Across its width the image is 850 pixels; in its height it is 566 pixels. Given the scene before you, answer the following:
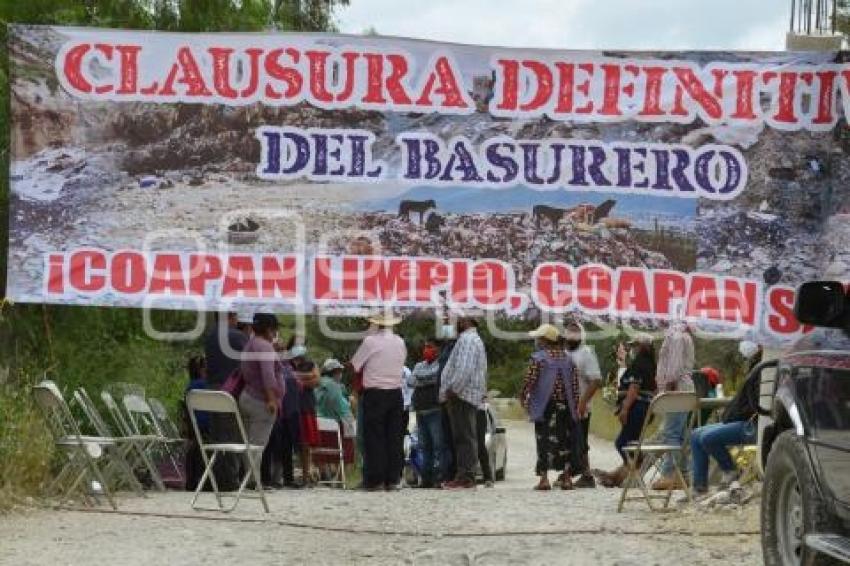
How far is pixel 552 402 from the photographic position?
49.8ft

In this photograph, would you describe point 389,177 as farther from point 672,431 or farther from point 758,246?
point 672,431

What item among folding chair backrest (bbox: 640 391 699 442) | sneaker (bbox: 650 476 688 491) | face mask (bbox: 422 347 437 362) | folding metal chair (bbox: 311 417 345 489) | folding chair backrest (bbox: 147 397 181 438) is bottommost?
folding metal chair (bbox: 311 417 345 489)

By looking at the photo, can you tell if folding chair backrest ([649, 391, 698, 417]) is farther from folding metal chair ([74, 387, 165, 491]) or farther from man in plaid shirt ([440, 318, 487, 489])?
folding metal chair ([74, 387, 165, 491])

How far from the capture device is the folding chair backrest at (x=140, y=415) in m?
14.6

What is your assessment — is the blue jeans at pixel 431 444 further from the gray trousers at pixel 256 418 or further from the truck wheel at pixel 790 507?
the truck wheel at pixel 790 507

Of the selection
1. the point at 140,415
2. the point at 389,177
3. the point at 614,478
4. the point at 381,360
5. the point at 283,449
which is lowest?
the point at 614,478

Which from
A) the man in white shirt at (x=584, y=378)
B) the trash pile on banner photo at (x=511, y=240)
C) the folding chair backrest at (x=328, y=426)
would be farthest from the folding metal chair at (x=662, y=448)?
the folding chair backrest at (x=328, y=426)

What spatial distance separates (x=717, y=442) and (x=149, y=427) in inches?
244

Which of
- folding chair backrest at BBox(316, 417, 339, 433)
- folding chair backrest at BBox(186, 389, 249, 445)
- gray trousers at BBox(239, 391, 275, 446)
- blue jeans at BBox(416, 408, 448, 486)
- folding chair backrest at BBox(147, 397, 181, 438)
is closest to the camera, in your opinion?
folding chair backrest at BBox(186, 389, 249, 445)

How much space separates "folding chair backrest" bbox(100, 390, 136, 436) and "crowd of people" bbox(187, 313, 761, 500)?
2.32 ft

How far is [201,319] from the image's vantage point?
515 inches

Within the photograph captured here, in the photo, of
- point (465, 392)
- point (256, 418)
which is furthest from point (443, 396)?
point (256, 418)

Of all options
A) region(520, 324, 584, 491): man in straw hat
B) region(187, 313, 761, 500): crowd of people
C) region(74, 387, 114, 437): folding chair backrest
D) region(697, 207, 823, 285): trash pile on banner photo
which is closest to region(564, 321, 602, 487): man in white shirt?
region(187, 313, 761, 500): crowd of people

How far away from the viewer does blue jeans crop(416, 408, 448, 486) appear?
16.4 meters
